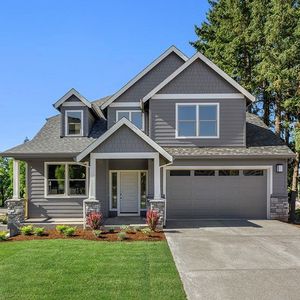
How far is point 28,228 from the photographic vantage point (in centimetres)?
1191

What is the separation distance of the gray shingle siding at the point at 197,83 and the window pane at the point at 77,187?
18.9 ft

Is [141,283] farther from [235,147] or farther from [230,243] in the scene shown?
[235,147]

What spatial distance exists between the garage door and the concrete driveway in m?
1.77

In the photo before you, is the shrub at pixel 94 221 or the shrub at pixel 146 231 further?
the shrub at pixel 94 221

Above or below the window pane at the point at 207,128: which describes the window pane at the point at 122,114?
above

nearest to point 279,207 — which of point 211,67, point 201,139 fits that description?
point 201,139

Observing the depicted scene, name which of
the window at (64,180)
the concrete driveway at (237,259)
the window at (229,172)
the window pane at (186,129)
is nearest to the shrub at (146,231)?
the concrete driveway at (237,259)

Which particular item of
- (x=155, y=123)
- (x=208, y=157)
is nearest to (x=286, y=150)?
(x=208, y=157)

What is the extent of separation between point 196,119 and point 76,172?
6253 mm

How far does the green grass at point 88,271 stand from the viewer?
603 centimetres

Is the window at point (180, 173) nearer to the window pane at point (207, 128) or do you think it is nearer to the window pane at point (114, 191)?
the window pane at point (207, 128)

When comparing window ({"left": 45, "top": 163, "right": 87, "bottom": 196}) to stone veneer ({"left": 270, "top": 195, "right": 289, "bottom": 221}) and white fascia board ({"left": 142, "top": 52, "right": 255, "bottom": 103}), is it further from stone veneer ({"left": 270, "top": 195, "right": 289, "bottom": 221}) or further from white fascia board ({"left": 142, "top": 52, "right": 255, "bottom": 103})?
stone veneer ({"left": 270, "top": 195, "right": 289, "bottom": 221})

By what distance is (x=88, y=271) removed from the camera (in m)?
7.29

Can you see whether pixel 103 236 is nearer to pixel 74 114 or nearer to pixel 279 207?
pixel 74 114
